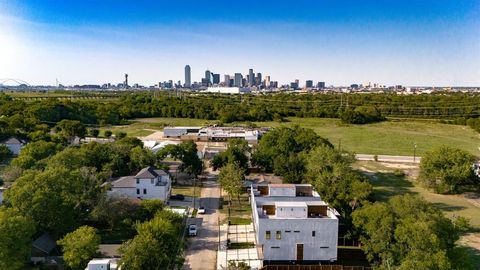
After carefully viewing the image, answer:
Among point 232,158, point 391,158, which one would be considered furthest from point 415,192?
point 232,158

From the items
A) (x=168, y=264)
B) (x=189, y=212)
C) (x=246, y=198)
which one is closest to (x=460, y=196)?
(x=246, y=198)

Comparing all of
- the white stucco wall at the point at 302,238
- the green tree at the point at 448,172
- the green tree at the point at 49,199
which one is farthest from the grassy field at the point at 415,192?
the green tree at the point at 49,199

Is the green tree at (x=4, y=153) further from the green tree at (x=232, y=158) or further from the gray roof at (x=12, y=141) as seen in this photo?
the green tree at (x=232, y=158)

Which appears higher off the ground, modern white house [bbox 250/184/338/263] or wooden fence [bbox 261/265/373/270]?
modern white house [bbox 250/184/338/263]

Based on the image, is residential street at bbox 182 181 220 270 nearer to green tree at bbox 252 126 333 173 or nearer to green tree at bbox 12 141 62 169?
green tree at bbox 252 126 333 173

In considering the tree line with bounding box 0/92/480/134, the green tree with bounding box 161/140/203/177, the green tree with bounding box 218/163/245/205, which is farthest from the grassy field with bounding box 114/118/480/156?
the green tree with bounding box 218/163/245/205
